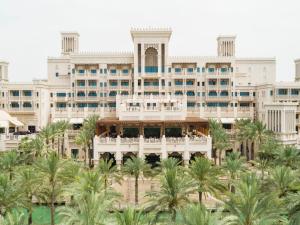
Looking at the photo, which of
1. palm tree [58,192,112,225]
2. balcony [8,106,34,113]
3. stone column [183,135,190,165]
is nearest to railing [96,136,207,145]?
stone column [183,135,190,165]

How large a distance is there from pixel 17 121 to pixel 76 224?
55007 mm

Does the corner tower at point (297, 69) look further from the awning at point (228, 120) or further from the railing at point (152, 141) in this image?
the railing at point (152, 141)

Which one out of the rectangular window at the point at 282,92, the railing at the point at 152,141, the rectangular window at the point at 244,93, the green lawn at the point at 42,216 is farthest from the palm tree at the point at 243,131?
the green lawn at the point at 42,216

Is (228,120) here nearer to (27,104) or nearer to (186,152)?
(186,152)

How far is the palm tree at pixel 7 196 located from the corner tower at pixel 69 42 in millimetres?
62517

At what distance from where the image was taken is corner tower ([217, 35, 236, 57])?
88562mm

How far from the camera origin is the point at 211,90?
261 ft

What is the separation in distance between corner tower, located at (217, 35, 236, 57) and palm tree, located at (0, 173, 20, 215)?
6649 cm

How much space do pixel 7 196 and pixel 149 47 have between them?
2119 inches

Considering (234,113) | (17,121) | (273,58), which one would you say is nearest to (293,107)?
(234,113)

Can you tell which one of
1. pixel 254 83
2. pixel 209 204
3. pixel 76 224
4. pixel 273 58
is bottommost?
pixel 209 204

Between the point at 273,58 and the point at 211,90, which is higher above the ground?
the point at 273,58

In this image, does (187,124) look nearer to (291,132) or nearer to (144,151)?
(144,151)

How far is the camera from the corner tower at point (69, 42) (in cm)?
8900
